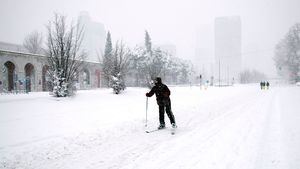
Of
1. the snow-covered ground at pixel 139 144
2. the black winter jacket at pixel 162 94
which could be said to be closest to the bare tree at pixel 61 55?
the snow-covered ground at pixel 139 144

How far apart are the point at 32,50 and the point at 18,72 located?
1271 inches

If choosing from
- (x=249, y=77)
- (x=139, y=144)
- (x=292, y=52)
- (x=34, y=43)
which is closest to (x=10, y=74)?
(x=34, y=43)

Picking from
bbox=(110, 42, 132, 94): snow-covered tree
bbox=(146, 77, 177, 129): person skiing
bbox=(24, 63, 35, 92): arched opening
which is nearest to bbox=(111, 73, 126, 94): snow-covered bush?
bbox=(110, 42, 132, 94): snow-covered tree

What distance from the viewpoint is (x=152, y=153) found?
6.18 m

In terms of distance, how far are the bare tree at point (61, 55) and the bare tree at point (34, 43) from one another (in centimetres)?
4778

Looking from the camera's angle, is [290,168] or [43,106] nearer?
[290,168]

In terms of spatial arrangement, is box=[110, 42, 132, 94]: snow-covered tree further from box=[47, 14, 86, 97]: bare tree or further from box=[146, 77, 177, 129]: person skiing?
box=[146, 77, 177, 129]: person skiing

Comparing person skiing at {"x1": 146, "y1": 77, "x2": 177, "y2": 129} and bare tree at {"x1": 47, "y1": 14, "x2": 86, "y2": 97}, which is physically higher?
bare tree at {"x1": 47, "y1": 14, "x2": 86, "y2": 97}

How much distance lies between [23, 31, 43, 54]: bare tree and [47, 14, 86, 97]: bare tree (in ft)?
157

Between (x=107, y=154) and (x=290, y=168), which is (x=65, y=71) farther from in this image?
(x=290, y=168)

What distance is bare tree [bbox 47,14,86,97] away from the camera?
17.1 metres

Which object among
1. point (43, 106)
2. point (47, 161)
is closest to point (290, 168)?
point (47, 161)

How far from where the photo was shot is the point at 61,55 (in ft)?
57.6

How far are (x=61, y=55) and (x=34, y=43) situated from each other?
51159mm
